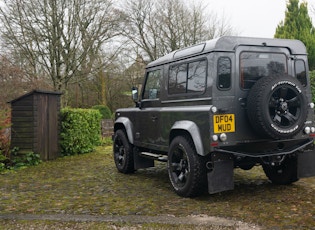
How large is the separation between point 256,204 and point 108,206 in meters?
1.96

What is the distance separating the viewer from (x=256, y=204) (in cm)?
464

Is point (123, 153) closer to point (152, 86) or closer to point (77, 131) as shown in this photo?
point (152, 86)

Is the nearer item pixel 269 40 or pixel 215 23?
pixel 269 40

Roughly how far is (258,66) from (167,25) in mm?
A: 20443

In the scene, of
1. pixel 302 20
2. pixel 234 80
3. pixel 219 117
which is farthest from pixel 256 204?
pixel 302 20

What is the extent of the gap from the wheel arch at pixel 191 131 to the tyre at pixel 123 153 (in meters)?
1.99

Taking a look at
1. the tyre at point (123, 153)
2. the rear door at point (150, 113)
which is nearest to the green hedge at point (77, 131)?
the tyre at point (123, 153)

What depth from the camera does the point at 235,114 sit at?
475cm

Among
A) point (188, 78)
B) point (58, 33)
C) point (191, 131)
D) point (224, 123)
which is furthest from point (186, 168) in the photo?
point (58, 33)

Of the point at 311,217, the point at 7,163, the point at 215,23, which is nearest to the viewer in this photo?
the point at 311,217

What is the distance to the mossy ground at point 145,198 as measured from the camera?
14.0ft

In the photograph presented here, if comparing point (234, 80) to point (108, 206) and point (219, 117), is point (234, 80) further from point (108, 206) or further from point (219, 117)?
point (108, 206)

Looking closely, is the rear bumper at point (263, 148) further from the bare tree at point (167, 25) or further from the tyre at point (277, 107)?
the bare tree at point (167, 25)

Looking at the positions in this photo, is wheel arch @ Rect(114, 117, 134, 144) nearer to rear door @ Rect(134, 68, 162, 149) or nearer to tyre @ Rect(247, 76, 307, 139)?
rear door @ Rect(134, 68, 162, 149)
